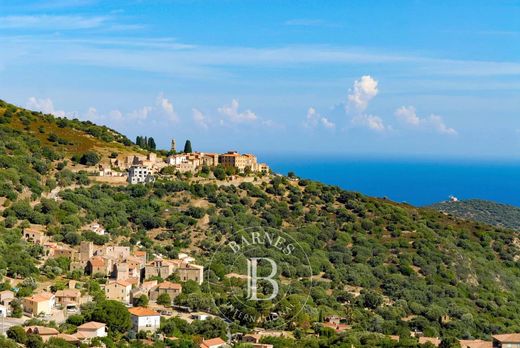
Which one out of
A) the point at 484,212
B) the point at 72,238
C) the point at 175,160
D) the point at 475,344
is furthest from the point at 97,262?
the point at 484,212

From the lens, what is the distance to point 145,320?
32.6 meters

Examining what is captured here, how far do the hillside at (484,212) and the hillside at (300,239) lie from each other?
34551mm

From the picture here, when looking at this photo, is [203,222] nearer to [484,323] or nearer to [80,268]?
[80,268]

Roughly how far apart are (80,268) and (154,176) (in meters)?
19.6

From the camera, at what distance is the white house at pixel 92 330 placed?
99.7 feet

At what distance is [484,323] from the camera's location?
43.6 m

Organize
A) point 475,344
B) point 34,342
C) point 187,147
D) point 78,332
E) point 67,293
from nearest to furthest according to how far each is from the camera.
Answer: point 34,342
point 78,332
point 67,293
point 475,344
point 187,147

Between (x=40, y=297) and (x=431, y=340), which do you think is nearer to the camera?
(x=40, y=297)

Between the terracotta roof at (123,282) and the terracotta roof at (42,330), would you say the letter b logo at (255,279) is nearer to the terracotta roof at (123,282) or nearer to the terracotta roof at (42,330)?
the terracotta roof at (123,282)

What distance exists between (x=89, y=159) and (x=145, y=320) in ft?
100

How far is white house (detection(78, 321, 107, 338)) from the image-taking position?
3038cm

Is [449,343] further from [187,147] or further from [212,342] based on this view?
[187,147]

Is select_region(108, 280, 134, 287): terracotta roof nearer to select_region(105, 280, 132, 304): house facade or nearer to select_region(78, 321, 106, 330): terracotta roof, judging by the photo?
select_region(105, 280, 132, 304): house facade

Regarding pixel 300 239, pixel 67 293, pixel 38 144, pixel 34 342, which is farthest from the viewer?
pixel 38 144
